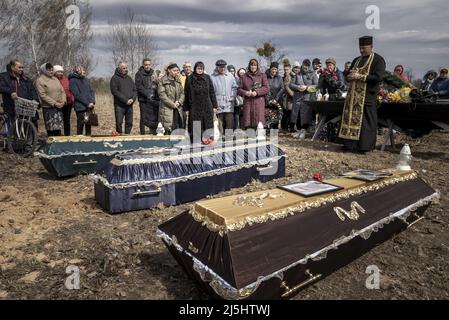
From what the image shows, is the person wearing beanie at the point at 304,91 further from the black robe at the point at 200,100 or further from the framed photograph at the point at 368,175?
the framed photograph at the point at 368,175

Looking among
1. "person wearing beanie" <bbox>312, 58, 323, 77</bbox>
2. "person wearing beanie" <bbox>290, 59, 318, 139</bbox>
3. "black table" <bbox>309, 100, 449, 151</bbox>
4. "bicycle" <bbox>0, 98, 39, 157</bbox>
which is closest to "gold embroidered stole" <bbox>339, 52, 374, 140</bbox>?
"black table" <bbox>309, 100, 449, 151</bbox>

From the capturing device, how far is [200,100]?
23.8ft

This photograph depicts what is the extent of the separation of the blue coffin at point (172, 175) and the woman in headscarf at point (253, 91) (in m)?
3.14

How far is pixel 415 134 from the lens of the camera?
26.0 feet

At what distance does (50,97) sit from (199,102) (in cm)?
322

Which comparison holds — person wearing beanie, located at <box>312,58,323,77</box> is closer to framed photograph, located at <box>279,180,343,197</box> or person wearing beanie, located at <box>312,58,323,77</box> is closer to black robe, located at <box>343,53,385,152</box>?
black robe, located at <box>343,53,385,152</box>

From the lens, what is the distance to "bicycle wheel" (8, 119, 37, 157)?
740 centimetres

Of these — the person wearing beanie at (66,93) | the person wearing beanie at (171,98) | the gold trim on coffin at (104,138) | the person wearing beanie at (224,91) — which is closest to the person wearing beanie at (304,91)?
the person wearing beanie at (224,91)

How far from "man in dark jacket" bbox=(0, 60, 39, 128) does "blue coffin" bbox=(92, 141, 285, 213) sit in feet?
13.9

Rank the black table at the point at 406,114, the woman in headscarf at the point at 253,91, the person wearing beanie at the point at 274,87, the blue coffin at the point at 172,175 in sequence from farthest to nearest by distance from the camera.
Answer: the person wearing beanie at the point at 274,87 < the woman in headscarf at the point at 253,91 < the black table at the point at 406,114 < the blue coffin at the point at 172,175

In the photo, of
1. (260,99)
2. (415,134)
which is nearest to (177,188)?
(260,99)

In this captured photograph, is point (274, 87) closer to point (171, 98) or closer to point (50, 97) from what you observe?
point (171, 98)

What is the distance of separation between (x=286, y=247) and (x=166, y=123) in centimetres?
570

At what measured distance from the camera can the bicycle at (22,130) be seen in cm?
733
